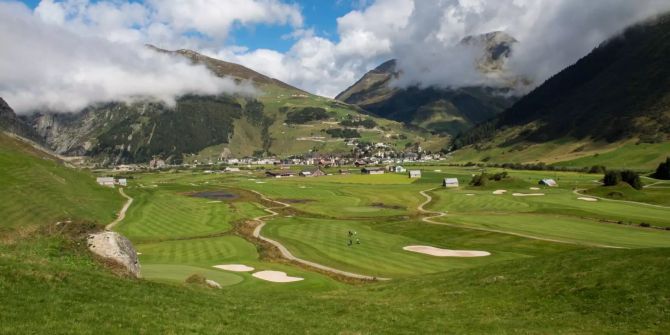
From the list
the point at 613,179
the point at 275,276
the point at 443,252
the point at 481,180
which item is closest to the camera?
the point at 275,276

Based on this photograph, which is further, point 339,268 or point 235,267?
point 339,268

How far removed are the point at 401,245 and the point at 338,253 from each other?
39.2ft

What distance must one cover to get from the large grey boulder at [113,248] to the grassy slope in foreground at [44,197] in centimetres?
5610

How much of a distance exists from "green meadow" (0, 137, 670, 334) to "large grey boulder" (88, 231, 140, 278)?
3.31 feet

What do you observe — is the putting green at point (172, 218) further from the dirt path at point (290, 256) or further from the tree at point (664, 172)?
the tree at point (664, 172)

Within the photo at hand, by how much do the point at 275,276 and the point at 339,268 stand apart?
33.3ft

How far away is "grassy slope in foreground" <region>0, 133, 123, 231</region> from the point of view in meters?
86.0

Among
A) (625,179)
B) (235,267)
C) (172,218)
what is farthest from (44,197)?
(625,179)

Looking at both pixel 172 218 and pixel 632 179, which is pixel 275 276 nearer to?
pixel 172 218

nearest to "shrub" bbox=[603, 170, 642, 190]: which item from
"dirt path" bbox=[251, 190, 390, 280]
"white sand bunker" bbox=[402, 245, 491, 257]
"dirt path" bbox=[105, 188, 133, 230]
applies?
"white sand bunker" bbox=[402, 245, 491, 257]

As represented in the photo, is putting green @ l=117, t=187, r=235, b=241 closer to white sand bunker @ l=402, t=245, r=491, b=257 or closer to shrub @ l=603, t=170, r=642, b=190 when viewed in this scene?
white sand bunker @ l=402, t=245, r=491, b=257

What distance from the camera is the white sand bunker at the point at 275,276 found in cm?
4578

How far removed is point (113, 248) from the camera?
29703 mm

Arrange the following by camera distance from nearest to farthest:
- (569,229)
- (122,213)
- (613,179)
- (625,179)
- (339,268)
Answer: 1. (339,268)
2. (569,229)
3. (122,213)
4. (613,179)
5. (625,179)
